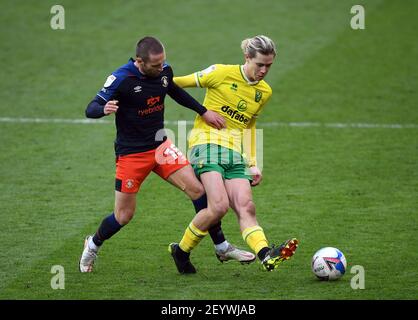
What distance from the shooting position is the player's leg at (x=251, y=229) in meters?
8.39

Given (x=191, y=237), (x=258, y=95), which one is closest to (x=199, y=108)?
(x=258, y=95)

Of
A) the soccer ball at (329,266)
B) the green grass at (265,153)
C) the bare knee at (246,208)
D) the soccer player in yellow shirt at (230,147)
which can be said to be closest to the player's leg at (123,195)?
the green grass at (265,153)

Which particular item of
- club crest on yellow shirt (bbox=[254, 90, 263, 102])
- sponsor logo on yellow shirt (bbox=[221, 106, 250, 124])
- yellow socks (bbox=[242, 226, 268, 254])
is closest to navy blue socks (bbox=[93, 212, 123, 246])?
yellow socks (bbox=[242, 226, 268, 254])

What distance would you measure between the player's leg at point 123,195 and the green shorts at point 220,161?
1.64ft

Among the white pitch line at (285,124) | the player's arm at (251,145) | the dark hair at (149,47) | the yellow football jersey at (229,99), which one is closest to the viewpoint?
the dark hair at (149,47)

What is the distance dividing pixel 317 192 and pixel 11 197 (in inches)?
159

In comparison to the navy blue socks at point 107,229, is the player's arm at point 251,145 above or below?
above

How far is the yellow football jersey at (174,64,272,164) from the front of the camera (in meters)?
9.31

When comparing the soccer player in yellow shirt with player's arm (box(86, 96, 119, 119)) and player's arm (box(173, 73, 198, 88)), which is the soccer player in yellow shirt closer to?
player's arm (box(173, 73, 198, 88))

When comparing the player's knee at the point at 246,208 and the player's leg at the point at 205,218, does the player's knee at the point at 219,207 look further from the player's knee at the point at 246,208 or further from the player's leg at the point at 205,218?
the player's knee at the point at 246,208

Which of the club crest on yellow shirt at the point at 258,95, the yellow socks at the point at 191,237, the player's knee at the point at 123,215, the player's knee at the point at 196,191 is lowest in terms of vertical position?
the yellow socks at the point at 191,237

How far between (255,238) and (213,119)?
129cm

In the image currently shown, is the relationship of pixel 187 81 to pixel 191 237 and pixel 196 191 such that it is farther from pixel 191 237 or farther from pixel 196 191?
pixel 191 237

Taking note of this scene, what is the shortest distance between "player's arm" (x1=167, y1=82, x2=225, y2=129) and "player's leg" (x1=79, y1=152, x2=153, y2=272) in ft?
2.21
